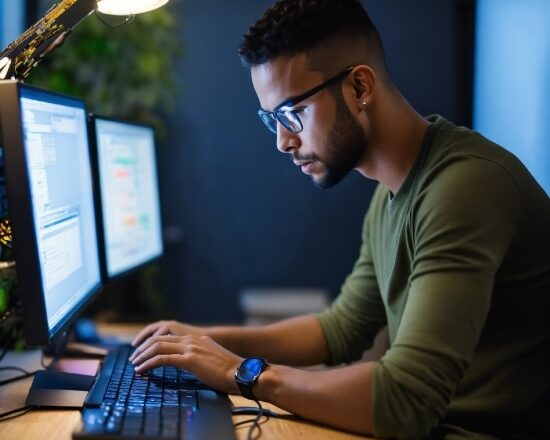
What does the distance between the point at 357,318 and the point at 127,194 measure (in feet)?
2.13

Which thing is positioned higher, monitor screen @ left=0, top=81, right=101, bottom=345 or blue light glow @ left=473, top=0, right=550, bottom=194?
blue light glow @ left=473, top=0, right=550, bottom=194

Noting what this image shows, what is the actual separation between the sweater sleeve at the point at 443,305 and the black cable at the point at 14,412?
55cm

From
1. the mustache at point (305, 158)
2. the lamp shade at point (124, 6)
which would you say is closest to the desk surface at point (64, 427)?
the mustache at point (305, 158)

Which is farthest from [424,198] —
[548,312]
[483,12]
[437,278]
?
[483,12]

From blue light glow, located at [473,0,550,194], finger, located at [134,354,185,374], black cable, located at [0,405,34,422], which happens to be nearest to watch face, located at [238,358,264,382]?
finger, located at [134,354,185,374]

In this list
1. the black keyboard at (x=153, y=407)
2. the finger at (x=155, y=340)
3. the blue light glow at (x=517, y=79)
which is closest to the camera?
the black keyboard at (x=153, y=407)

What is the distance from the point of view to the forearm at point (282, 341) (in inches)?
50.9

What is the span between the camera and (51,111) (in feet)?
3.48

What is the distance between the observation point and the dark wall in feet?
9.73

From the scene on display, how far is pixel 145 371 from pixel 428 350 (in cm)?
48

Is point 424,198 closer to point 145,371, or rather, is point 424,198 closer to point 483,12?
point 145,371

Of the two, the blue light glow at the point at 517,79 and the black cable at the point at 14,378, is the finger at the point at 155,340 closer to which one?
the black cable at the point at 14,378

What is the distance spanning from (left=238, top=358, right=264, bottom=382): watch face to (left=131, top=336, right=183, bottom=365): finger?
11cm

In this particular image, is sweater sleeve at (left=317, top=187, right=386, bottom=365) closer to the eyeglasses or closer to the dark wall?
the eyeglasses
